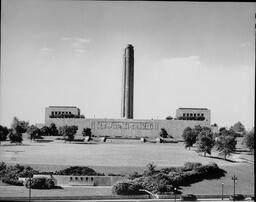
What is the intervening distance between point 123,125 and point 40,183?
242 ft

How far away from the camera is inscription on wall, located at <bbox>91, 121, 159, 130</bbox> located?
359 ft

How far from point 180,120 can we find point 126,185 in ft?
258

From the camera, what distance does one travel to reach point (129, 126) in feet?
359

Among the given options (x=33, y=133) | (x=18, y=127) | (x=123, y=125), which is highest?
(x=123, y=125)

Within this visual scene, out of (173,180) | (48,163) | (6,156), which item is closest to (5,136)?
(6,156)

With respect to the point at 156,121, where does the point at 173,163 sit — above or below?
below

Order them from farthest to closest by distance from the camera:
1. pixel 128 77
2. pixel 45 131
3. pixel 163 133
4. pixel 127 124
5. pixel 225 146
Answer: pixel 163 133 < pixel 127 124 < pixel 128 77 < pixel 45 131 < pixel 225 146

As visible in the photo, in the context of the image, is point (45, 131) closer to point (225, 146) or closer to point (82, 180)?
point (225, 146)

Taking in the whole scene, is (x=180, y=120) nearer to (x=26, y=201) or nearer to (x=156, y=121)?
(x=156, y=121)

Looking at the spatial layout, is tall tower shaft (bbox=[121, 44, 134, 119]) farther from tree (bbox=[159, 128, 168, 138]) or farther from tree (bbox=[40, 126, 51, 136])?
tree (bbox=[40, 126, 51, 136])

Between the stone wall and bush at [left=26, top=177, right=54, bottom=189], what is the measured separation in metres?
72.7

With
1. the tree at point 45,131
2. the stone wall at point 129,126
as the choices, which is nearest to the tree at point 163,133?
the stone wall at point 129,126

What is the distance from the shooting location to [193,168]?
4425 cm

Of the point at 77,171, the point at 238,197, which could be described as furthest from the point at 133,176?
the point at 238,197
